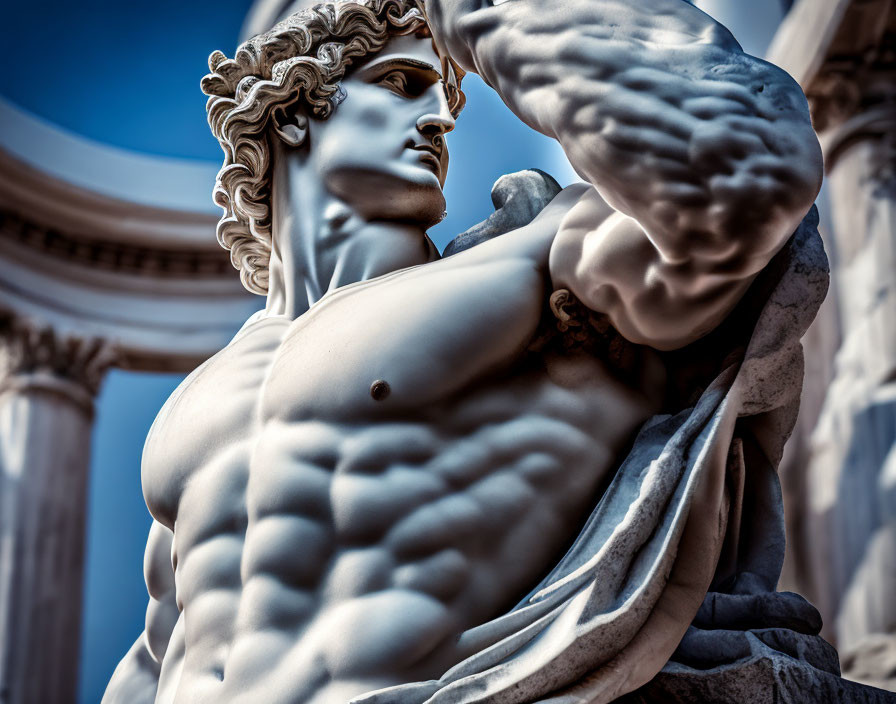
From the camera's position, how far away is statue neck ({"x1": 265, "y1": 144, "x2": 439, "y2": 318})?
3088 millimetres

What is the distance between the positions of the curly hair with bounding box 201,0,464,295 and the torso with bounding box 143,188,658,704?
570 mm

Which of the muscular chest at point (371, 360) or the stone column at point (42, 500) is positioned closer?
the muscular chest at point (371, 360)

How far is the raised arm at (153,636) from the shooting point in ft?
9.94

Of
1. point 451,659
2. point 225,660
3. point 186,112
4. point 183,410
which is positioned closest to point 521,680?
point 451,659

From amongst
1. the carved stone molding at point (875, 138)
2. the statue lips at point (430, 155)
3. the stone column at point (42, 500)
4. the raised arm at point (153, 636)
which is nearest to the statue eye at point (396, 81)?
the statue lips at point (430, 155)

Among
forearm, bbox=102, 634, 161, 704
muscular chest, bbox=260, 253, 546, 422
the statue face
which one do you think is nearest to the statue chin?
the statue face

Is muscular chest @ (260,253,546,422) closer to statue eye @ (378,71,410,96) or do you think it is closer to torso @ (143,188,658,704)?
torso @ (143,188,658,704)

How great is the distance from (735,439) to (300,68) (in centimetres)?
122

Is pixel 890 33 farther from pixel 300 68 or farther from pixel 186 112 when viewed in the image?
pixel 186 112

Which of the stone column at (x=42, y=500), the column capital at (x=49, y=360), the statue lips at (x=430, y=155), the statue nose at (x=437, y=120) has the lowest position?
the stone column at (x=42, y=500)

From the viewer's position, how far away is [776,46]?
26.8ft

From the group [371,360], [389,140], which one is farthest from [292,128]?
[371,360]

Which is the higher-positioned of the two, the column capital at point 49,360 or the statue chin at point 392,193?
the statue chin at point 392,193

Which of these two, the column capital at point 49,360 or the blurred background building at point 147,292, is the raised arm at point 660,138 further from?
the column capital at point 49,360
